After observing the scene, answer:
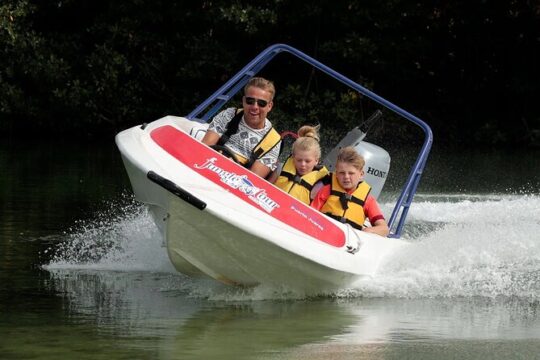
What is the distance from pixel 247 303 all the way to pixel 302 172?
1.03 meters

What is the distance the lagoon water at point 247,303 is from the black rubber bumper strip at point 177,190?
23.2 inches

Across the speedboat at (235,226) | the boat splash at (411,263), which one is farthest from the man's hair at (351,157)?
the boat splash at (411,263)

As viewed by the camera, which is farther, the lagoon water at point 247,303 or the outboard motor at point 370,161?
the outboard motor at point 370,161

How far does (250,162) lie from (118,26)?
15.3 m

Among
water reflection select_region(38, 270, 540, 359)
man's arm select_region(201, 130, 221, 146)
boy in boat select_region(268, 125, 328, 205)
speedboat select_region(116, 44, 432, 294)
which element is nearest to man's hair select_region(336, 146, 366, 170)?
boy in boat select_region(268, 125, 328, 205)

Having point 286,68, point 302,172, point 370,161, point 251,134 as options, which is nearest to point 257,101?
point 251,134

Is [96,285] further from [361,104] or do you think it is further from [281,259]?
[361,104]

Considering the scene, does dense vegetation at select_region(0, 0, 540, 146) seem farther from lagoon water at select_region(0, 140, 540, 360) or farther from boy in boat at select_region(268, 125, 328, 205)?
boy in boat at select_region(268, 125, 328, 205)

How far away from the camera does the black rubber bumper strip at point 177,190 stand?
6.71m

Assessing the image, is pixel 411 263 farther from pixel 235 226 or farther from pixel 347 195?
pixel 235 226

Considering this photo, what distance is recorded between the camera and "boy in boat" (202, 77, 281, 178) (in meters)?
8.00

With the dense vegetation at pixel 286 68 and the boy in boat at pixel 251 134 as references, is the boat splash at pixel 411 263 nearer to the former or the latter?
the boy in boat at pixel 251 134

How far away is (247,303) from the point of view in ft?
23.3

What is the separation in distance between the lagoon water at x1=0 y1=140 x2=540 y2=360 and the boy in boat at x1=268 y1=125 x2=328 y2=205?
2.18 ft
